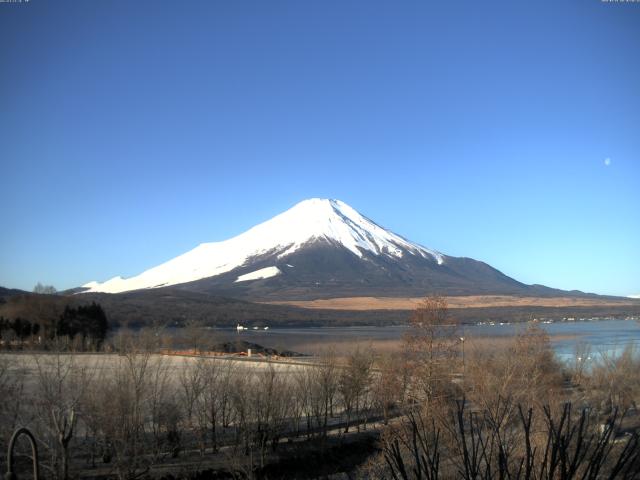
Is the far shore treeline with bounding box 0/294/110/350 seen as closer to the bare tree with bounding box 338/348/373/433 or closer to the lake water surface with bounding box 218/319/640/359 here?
the lake water surface with bounding box 218/319/640/359

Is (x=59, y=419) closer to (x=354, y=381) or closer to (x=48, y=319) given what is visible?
(x=354, y=381)

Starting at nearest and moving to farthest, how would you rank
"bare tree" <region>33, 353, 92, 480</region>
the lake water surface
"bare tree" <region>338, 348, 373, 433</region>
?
"bare tree" <region>33, 353, 92, 480</region>, "bare tree" <region>338, 348, 373, 433</region>, the lake water surface

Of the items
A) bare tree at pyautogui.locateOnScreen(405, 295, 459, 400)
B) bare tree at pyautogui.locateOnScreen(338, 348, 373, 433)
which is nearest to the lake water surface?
bare tree at pyautogui.locateOnScreen(338, 348, 373, 433)

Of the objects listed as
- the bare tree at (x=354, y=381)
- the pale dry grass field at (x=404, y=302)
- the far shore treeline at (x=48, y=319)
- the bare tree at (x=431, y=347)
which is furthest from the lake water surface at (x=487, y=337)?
the pale dry grass field at (x=404, y=302)

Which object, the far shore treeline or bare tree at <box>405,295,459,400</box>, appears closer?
bare tree at <box>405,295,459,400</box>

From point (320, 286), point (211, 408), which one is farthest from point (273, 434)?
point (320, 286)

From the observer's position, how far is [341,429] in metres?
29.1

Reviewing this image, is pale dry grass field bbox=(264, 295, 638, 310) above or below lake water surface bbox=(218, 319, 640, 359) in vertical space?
above

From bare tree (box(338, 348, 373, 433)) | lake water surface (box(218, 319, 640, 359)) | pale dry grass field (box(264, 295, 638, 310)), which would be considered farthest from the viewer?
pale dry grass field (box(264, 295, 638, 310))

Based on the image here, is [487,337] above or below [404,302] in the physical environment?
below

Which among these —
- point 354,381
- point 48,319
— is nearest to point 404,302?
point 48,319

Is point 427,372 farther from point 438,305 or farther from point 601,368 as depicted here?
point 601,368

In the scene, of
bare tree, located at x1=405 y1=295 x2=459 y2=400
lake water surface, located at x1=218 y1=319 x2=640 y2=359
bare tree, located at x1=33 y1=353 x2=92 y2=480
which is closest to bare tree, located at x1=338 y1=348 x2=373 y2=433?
lake water surface, located at x1=218 y1=319 x2=640 y2=359

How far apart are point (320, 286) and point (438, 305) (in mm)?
161230
